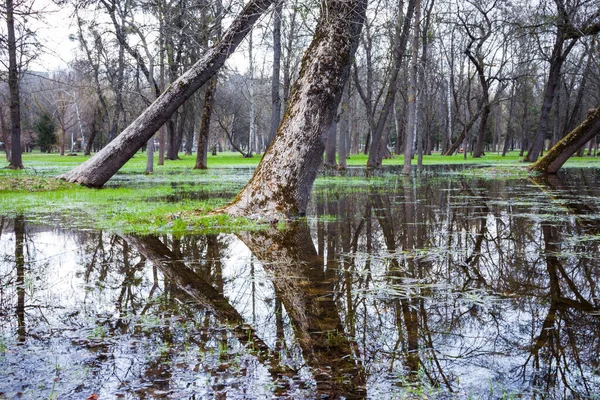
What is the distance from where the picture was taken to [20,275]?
17.6 ft

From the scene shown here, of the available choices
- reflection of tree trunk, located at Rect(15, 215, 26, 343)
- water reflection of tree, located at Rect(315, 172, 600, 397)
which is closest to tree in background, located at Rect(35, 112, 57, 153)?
reflection of tree trunk, located at Rect(15, 215, 26, 343)

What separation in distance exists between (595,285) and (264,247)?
3.84 m

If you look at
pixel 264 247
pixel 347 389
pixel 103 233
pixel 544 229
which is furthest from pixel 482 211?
pixel 347 389

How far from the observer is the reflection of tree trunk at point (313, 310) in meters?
2.92

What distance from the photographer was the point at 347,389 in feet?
9.12

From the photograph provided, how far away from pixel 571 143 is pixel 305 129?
1566cm

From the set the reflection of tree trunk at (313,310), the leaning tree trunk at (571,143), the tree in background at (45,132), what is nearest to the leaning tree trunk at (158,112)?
the reflection of tree trunk at (313,310)

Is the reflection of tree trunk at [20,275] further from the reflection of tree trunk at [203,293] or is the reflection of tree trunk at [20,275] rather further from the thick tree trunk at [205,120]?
the thick tree trunk at [205,120]

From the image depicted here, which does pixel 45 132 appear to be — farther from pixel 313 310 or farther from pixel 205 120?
pixel 313 310

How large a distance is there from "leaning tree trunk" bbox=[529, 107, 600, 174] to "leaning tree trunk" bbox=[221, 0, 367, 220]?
13669mm

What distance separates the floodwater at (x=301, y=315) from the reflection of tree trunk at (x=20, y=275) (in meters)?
0.02

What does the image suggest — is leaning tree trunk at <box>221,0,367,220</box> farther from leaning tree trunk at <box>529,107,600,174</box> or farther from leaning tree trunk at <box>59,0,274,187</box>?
leaning tree trunk at <box>529,107,600,174</box>

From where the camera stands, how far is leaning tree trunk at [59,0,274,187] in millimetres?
11930

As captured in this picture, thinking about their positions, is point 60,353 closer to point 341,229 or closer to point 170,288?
point 170,288
